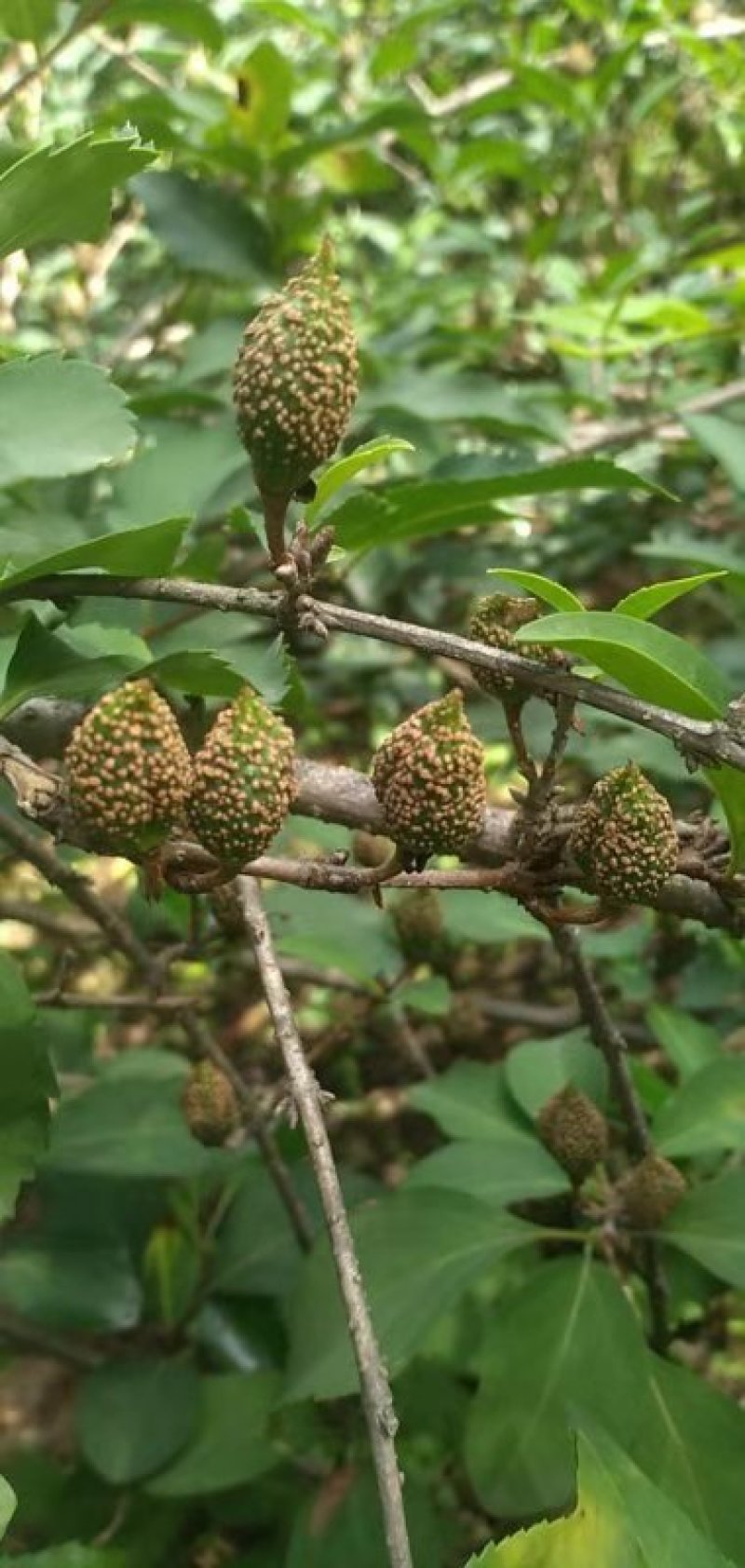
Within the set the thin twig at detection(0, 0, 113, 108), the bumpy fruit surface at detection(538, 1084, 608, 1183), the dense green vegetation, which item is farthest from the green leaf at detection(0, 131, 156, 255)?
the bumpy fruit surface at detection(538, 1084, 608, 1183)

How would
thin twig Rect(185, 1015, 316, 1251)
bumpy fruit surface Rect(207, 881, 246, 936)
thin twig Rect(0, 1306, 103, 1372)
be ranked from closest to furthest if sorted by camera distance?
bumpy fruit surface Rect(207, 881, 246, 936) < thin twig Rect(185, 1015, 316, 1251) < thin twig Rect(0, 1306, 103, 1372)

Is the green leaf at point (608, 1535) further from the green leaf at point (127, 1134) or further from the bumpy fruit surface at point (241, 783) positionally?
the green leaf at point (127, 1134)

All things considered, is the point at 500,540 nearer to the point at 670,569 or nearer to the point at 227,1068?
Result: the point at 670,569

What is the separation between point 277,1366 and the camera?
61.2 inches

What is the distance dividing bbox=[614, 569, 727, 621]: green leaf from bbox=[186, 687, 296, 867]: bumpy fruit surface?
205 mm

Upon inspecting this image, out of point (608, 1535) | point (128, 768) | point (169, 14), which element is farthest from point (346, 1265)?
point (169, 14)

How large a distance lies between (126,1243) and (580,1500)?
1031 millimetres

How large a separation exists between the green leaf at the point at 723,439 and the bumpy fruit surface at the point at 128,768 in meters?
1.08

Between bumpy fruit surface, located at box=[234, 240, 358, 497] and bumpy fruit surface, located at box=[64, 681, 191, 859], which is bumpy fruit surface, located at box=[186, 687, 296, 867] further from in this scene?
bumpy fruit surface, located at box=[234, 240, 358, 497]

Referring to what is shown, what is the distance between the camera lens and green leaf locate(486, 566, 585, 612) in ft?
2.59

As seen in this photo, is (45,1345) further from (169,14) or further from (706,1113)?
(169,14)

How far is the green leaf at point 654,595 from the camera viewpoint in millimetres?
795

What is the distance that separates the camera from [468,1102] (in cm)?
146

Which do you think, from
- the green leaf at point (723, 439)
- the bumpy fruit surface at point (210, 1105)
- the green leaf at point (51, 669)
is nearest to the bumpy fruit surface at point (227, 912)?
the bumpy fruit surface at point (210, 1105)
